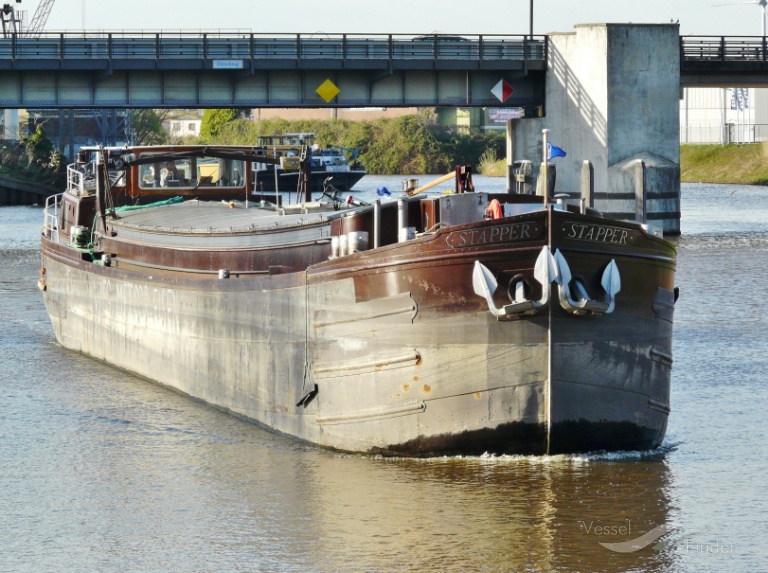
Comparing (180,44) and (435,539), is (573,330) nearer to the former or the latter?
(435,539)

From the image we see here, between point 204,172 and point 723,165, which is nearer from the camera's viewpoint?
point 204,172

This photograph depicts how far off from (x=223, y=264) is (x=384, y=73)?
3368cm

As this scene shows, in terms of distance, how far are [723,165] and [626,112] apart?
41827 millimetres

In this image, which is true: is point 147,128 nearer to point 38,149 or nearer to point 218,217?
point 38,149

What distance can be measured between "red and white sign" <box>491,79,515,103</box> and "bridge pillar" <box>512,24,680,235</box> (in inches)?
93.9

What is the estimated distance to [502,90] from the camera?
52750 millimetres

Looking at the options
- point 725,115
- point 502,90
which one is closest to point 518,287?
point 502,90

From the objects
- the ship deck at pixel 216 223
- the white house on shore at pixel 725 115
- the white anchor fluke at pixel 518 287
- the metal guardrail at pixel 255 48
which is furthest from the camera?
the white house on shore at pixel 725 115

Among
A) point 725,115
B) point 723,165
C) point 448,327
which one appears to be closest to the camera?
point 448,327

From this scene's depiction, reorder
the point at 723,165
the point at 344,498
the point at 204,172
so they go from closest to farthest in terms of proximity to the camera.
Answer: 1. the point at 344,498
2. the point at 204,172
3. the point at 723,165

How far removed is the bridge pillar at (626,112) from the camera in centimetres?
5041

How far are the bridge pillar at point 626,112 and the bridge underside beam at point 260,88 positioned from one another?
9.10ft

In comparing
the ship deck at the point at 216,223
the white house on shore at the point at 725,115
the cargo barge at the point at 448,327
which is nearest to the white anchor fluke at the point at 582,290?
the cargo barge at the point at 448,327

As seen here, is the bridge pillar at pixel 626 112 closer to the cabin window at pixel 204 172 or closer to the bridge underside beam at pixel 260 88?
the bridge underside beam at pixel 260 88
